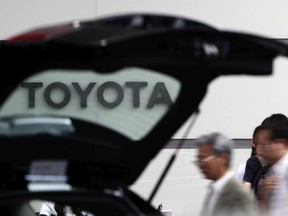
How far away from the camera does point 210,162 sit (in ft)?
15.4

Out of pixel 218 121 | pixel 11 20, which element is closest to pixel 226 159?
pixel 218 121

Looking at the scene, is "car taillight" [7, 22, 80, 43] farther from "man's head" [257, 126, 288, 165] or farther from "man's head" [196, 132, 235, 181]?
"man's head" [257, 126, 288, 165]

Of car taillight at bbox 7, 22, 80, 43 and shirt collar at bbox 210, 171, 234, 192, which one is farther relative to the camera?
shirt collar at bbox 210, 171, 234, 192

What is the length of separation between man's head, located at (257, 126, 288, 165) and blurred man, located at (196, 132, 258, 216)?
71 centimetres

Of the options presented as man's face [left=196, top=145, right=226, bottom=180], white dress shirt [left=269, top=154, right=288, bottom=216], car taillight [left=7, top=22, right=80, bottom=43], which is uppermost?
car taillight [left=7, top=22, right=80, bottom=43]

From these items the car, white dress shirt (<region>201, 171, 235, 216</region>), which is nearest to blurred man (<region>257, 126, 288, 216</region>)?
white dress shirt (<region>201, 171, 235, 216</region>)

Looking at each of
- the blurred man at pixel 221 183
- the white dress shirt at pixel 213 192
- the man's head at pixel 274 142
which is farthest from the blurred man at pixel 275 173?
the white dress shirt at pixel 213 192

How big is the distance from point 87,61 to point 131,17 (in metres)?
0.28

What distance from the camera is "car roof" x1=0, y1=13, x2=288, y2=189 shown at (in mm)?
3447

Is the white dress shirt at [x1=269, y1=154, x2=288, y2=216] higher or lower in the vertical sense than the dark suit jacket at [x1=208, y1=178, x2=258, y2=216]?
lower

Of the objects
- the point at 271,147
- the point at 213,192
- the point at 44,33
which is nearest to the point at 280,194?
the point at 213,192

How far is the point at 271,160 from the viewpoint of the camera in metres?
5.54

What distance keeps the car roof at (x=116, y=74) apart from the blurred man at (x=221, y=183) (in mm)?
399

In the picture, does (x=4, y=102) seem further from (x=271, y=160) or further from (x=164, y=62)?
(x=271, y=160)
